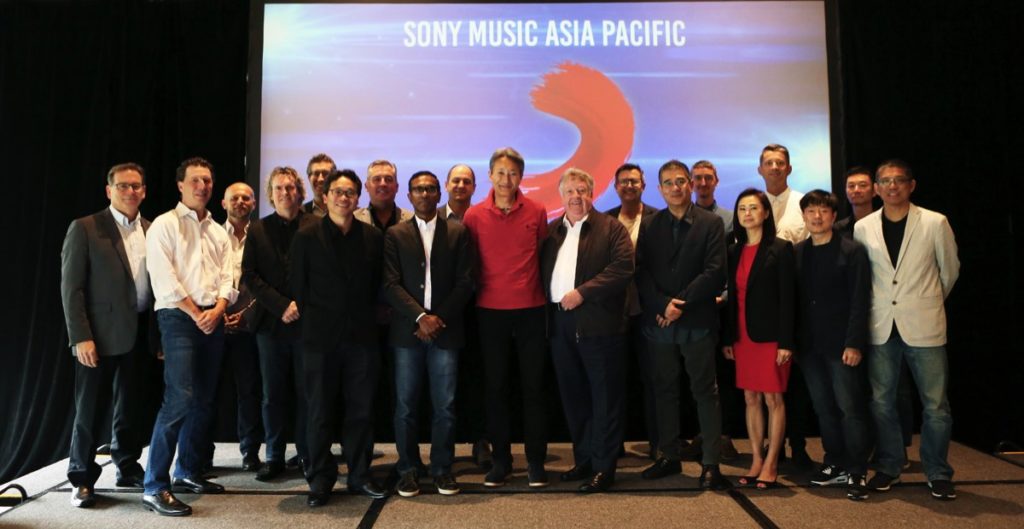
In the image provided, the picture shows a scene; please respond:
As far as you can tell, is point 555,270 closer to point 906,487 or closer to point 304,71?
point 906,487

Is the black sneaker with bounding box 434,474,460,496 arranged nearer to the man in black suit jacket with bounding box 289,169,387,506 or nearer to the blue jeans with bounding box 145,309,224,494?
the man in black suit jacket with bounding box 289,169,387,506

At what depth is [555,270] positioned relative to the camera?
11.3 ft

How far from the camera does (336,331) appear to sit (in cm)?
316

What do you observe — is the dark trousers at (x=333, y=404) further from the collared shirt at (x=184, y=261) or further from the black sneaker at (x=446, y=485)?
the collared shirt at (x=184, y=261)

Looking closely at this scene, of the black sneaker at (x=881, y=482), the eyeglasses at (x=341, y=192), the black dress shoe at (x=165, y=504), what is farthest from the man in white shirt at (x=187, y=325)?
the black sneaker at (x=881, y=482)

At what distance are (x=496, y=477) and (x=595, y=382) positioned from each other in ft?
2.34

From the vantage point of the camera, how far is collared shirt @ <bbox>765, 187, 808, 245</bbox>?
3.90m

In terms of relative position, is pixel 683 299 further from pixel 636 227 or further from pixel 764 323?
pixel 636 227

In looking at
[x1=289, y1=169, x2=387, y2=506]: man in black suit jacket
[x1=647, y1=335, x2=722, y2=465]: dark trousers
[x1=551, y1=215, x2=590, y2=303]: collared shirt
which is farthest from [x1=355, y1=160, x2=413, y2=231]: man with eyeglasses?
[x1=647, y1=335, x2=722, y2=465]: dark trousers

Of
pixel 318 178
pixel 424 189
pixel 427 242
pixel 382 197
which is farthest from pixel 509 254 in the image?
pixel 318 178

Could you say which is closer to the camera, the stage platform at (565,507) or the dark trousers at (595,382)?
the stage platform at (565,507)

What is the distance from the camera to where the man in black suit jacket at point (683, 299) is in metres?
3.39

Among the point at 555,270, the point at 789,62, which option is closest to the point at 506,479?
the point at 555,270

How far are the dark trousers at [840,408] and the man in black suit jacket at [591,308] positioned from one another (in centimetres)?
101
